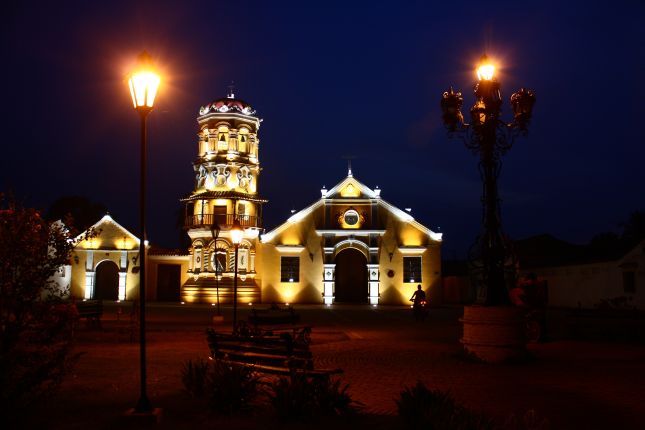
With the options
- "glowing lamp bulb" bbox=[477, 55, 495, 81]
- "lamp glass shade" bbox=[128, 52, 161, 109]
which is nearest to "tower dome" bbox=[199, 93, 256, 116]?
"glowing lamp bulb" bbox=[477, 55, 495, 81]

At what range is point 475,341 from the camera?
13000mm

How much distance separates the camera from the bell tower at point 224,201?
41.4 metres

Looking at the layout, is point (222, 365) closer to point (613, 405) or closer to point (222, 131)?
point (613, 405)

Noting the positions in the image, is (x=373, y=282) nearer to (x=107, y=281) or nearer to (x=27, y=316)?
(x=107, y=281)

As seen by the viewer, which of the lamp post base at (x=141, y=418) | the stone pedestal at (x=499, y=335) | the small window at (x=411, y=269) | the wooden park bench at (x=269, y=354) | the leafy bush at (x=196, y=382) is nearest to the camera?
the lamp post base at (x=141, y=418)

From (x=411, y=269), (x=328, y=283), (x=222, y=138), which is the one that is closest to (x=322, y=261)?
(x=328, y=283)

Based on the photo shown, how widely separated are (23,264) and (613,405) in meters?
7.95

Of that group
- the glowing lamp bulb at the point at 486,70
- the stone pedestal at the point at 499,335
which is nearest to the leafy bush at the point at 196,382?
the stone pedestal at the point at 499,335

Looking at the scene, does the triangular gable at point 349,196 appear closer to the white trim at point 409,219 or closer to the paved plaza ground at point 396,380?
the white trim at point 409,219

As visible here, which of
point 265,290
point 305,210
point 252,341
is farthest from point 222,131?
point 252,341

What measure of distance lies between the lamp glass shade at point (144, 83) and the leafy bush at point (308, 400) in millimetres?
4134

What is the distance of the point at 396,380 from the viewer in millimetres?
10789

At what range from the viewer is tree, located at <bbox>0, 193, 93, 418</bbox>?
6.48m

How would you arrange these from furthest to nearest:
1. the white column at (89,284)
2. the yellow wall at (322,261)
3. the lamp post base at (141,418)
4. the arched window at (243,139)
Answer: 1. the arched window at (243,139)
2. the white column at (89,284)
3. the yellow wall at (322,261)
4. the lamp post base at (141,418)
